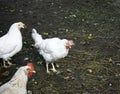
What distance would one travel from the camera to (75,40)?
8977 millimetres

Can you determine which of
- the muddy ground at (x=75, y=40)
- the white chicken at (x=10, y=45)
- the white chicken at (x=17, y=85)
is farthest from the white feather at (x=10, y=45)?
the white chicken at (x=17, y=85)

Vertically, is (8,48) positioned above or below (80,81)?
above

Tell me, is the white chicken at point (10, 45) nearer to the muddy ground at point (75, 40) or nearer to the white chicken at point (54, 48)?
the muddy ground at point (75, 40)

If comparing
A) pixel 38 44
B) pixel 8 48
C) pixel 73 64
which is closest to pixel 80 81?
pixel 73 64

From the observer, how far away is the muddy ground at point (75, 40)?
694 cm

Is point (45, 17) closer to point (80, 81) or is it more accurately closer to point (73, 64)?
point (73, 64)

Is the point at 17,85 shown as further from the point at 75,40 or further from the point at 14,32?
the point at 75,40

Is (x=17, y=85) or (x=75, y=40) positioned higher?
(x=17, y=85)

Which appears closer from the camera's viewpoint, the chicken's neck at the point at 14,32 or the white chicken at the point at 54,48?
the white chicken at the point at 54,48

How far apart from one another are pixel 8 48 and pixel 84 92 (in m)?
1.91

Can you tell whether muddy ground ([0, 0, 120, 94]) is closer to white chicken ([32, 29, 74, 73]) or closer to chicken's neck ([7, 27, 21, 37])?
white chicken ([32, 29, 74, 73])

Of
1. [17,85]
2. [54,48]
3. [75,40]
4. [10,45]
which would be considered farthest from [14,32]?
[17,85]

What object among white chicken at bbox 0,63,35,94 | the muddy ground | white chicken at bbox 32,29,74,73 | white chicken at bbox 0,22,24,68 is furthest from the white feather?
white chicken at bbox 0,63,35,94

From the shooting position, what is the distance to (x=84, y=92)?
6645mm
